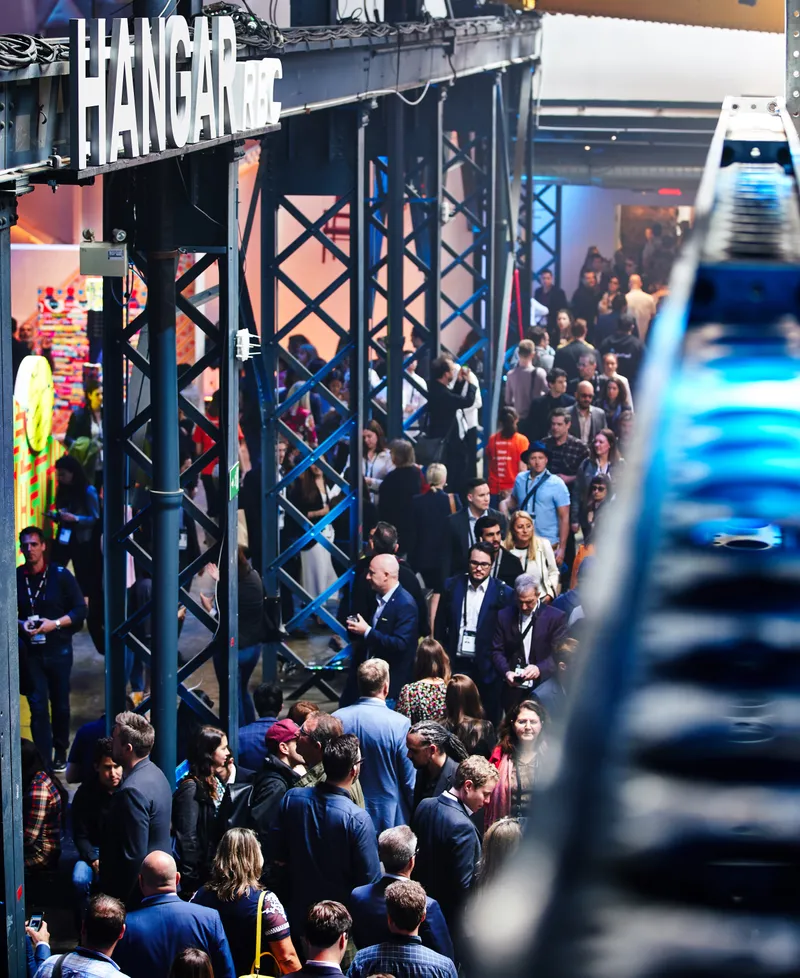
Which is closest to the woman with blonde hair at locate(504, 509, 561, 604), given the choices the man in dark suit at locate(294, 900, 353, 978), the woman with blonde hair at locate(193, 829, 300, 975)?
the woman with blonde hair at locate(193, 829, 300, 975)

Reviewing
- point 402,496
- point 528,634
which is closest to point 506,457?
point 402,496

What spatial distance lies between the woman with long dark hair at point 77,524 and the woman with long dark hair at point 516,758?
5.25m

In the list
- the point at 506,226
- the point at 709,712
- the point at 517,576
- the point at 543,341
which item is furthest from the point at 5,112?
the point at 506,226

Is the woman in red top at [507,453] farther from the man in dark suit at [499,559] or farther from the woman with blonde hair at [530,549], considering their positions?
the man in dark suit at [499,559]

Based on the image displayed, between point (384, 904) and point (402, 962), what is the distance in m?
0.60

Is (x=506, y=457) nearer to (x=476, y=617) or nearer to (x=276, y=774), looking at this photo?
(x=476, y=617)

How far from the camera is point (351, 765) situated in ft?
23.3

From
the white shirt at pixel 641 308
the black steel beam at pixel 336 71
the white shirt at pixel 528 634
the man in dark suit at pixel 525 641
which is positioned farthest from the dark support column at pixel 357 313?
the white shirt at pixel 641 308

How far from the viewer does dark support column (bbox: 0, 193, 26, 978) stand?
5.76 metres

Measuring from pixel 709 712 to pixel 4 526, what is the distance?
4.70 m

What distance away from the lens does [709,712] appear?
4.89ft

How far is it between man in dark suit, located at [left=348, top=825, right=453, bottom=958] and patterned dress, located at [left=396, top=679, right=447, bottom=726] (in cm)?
196

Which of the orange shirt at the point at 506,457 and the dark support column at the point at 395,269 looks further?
the dark support column at the point at 395,269

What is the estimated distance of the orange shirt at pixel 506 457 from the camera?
14.1 meters
